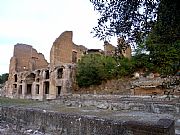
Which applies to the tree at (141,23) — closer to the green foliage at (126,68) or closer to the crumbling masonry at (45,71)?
the green foliage at (126,68)

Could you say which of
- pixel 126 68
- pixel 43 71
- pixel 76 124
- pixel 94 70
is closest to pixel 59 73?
pixel 43 71

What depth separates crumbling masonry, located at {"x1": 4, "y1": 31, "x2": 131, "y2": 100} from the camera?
3075cm

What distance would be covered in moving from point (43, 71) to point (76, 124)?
2767cm

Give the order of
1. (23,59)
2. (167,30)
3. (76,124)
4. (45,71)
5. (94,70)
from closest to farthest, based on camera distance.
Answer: (167,30) → (76,124) → (94,70) → (45,71) → (23,59)

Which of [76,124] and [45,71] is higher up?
[45,71]

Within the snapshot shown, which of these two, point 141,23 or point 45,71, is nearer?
point 141,23

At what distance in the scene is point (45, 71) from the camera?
35.0 meters

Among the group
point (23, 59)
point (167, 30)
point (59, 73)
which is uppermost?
point (23, 59)

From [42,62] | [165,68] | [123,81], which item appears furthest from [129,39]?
[42,62]

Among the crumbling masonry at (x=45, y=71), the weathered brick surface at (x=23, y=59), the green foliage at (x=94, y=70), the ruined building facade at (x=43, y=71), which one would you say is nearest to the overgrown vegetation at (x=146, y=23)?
the green foliage at (x=94, y=70)

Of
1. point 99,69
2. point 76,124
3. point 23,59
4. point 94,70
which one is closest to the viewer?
point 76,124

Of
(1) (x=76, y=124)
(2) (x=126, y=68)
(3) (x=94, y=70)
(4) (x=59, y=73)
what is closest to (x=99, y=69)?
(3) (x=94, y=70)

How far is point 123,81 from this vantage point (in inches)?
915

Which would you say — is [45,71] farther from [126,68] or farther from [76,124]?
[76,124]
